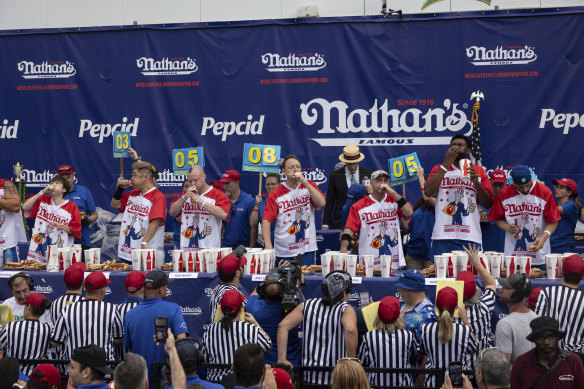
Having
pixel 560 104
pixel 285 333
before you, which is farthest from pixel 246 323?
pixel 560 104

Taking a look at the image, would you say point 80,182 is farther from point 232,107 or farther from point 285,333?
point 285,333

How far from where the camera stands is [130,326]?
6.05 metres

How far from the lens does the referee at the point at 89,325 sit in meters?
6.25

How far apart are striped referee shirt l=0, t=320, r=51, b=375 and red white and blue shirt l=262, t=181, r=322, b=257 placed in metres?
3.01

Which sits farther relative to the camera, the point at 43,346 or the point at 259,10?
the point at 259,10

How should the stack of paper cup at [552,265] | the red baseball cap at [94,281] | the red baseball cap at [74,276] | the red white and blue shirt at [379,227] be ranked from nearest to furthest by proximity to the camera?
the red baseball cap at [94,281] < the red baseball cap at [74,276] < the stack of paper cup at [552,265] < the red white and blue shirt at [379,227]

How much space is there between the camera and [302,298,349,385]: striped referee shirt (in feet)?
19.9

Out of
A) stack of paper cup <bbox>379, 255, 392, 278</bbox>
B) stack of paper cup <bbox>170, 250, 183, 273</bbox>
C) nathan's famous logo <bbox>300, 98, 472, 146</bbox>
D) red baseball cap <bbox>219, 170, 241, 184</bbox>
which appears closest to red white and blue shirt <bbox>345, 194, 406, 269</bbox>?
stack of paper cup <bbox>379, 255, 392, 278</bbox>

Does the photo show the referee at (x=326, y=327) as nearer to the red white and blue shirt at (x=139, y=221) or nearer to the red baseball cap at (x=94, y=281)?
the red baseball cap at (x=94, y=281)

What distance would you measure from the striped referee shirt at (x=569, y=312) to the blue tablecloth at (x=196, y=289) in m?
1.65

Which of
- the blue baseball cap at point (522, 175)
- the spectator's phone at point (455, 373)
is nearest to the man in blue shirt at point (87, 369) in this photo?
the spectator's phone at point (455, 373)

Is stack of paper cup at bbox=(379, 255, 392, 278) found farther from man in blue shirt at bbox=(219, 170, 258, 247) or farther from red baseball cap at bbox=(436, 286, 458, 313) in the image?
man in blue shirt at bbox=(219, 170, 258, 247)

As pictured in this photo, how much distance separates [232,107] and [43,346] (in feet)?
21.0

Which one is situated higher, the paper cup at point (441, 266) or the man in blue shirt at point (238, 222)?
the man in blue shirt at point (238, 222)
